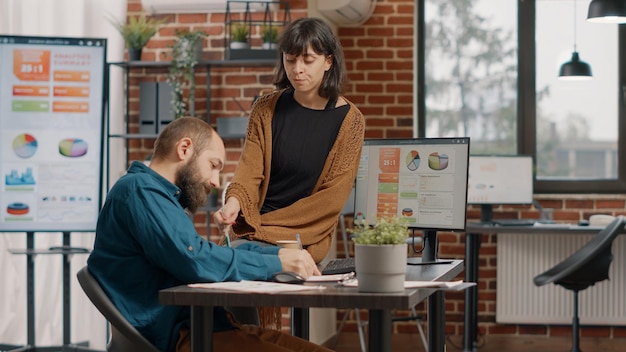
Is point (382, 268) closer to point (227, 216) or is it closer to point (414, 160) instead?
point (227, 216)

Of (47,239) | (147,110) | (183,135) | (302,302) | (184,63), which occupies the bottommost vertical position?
(47,239)

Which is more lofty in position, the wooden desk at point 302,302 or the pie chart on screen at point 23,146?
the pie chart on screen at point 23,146

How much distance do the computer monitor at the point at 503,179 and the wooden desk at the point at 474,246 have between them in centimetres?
24

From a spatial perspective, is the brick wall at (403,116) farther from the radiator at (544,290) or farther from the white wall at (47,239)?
the white wall at (47,239)

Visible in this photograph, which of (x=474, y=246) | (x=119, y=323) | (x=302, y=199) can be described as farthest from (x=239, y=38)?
(x=119, y=323)

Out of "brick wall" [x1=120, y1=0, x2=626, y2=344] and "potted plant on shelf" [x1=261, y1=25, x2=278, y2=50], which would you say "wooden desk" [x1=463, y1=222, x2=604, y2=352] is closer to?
"brick wall" [x1=120, y1=0, x2=626, y2=344]

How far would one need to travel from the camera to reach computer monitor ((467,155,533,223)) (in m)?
5.77

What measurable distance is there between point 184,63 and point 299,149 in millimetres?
2225

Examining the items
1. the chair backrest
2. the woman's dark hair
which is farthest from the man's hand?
the chair backrest

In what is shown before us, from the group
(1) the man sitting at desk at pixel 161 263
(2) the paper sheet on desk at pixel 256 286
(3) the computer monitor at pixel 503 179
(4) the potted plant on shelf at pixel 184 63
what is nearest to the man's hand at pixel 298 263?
(1) the man sitting at desk at pixel 161 263

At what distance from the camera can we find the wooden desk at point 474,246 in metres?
5.46

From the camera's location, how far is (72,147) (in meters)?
4.38

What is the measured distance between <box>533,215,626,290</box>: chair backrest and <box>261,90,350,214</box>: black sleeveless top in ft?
8.92

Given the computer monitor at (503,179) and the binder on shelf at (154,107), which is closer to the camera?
the binder on shelf at (154,107)
